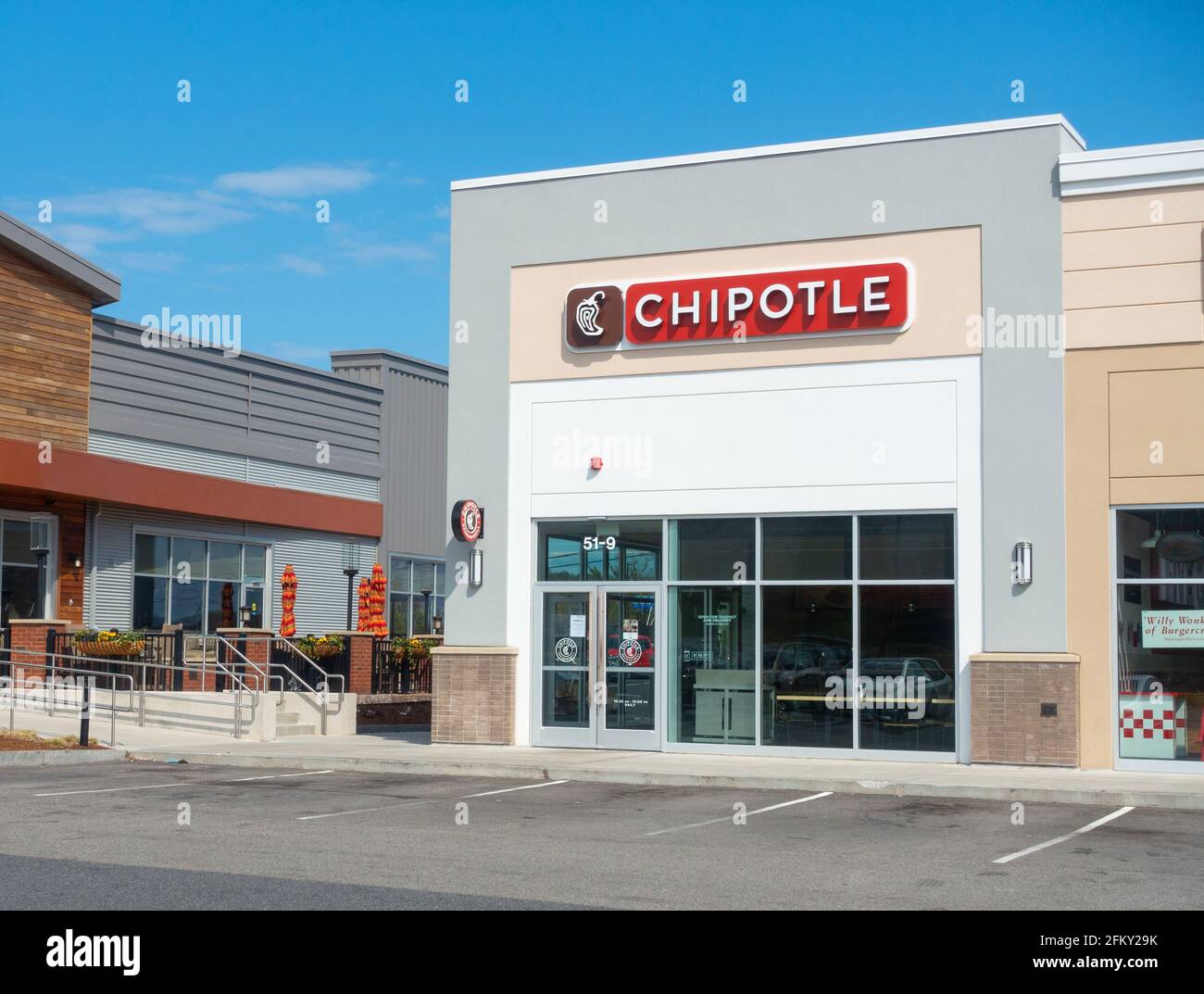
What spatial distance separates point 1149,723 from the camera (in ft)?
58.9

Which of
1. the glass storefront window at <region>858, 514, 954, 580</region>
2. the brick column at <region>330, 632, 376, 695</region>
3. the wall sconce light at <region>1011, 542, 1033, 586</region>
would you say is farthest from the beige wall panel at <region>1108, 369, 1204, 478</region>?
the brick column at <region>330, 632, 376, 695</region>

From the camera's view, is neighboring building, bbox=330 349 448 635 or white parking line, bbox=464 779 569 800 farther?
neighboring building, bbox=330 349 448 635

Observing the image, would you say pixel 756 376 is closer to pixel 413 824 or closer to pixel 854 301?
pixel 854 301

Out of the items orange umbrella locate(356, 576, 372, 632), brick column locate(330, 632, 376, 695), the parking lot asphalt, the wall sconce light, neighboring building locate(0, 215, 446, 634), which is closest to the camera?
the parking lot asphalt

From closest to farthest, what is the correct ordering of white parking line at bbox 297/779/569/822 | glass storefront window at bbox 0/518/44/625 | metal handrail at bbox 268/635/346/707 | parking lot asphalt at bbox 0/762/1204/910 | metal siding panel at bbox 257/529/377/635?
parking lot asphalt at bbox 0/762/1204/910 → white parking line at bbox 297/779/569/822 → metal handrail at bbox 268/635/346/707 → glass storefront window at bbox 0/518/44/625 → metal siding panel at bbox 257/529/377/635

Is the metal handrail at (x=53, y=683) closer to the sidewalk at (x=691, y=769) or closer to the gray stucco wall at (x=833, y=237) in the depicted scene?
the sidewalk at (x=691, y=769)

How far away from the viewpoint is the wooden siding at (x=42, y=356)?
27750mm

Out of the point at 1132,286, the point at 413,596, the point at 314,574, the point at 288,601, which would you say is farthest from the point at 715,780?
the point at 413,596

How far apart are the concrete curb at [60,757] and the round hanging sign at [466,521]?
18.5ft

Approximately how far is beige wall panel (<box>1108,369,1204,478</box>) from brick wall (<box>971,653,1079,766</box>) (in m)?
2.57

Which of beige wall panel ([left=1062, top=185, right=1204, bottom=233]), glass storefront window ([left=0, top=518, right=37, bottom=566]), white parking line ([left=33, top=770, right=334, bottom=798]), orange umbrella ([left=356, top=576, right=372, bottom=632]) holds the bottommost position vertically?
white parking line ([left=33, top=770, right=334, bottom=798])

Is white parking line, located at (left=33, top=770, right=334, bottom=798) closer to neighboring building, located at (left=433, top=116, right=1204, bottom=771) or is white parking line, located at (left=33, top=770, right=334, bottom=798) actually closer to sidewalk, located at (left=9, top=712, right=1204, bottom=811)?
sidewalk, located at (left=9, top=712, right=1204, bottom=811)

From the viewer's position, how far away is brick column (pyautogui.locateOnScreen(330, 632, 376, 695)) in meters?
28.9
